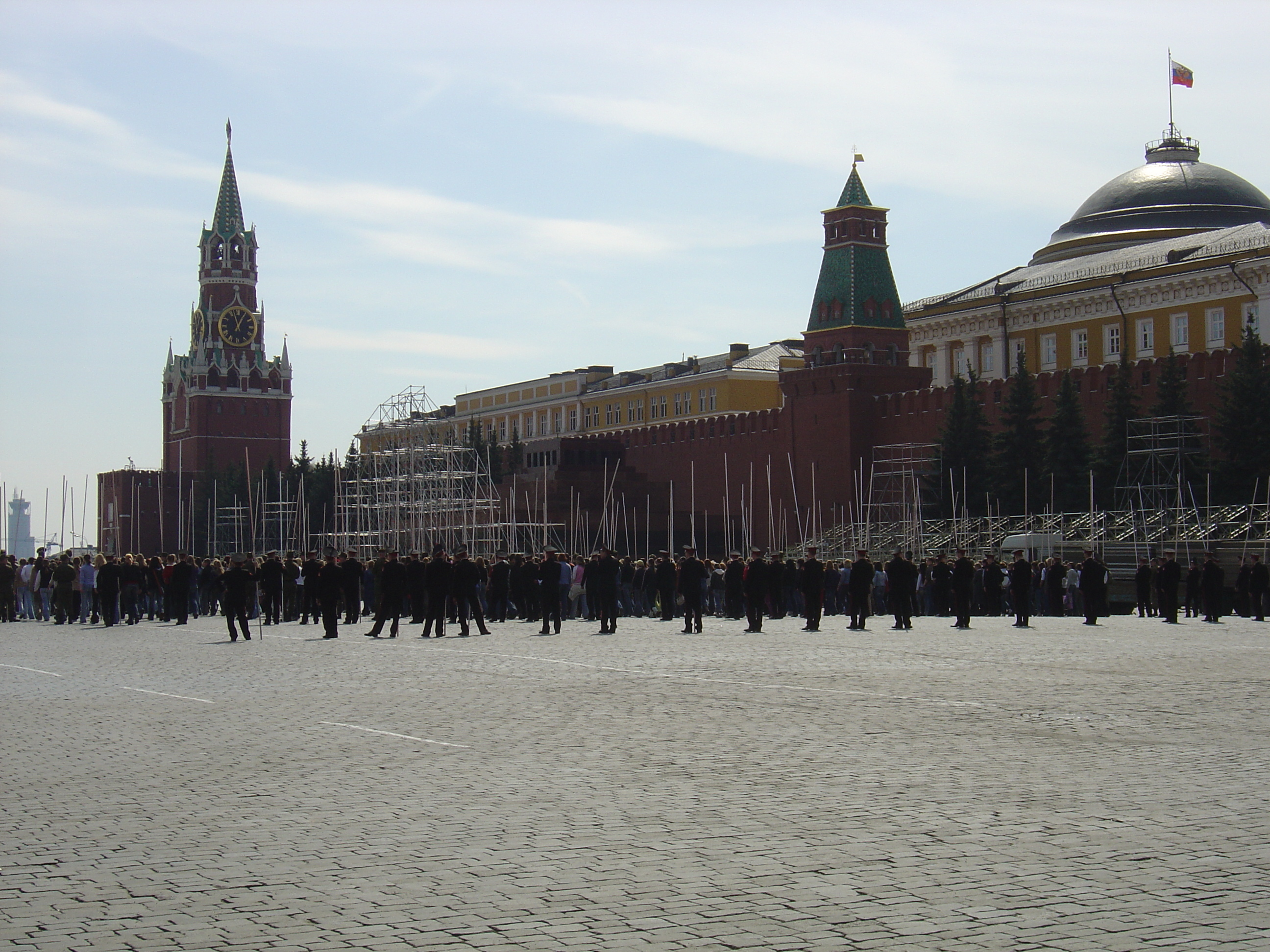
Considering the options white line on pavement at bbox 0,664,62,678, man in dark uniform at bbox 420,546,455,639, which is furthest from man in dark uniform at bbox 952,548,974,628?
white line on pavement at bbox 0,664,62,678

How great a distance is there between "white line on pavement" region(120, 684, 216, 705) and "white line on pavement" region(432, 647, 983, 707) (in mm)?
3583

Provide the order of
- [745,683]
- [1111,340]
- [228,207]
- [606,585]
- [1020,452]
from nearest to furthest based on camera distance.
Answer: [745,683], [606,585], [1020,452], [1111,340], [228,207]

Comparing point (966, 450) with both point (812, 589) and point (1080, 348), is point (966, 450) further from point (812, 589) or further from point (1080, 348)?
point (812, 589)

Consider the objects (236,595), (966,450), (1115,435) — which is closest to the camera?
(236,595)

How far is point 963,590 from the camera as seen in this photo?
21500 millimetres

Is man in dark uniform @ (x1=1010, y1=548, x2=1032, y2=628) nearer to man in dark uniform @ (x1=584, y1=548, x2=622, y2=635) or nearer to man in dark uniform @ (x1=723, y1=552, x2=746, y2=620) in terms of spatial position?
man in dark uniform @ (x1=723, y1=552, x2=746, y2=620)

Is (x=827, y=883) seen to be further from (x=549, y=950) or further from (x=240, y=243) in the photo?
(x=240, y=243)

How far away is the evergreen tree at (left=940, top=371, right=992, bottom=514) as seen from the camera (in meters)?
46.7

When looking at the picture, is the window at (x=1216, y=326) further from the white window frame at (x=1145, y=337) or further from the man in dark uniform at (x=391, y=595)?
the man in dark uniform at (x=391, y=595)

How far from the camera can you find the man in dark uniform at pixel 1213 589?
23.4 meters

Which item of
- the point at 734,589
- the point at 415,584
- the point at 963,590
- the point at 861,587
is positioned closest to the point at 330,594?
the point at 415,584

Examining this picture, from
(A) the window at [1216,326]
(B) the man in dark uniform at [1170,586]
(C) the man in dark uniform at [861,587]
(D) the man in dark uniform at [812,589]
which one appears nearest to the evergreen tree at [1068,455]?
(A) the window at [1216,326]

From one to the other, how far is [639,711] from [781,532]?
45355 millimetres

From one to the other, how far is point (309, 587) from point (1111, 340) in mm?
39593
